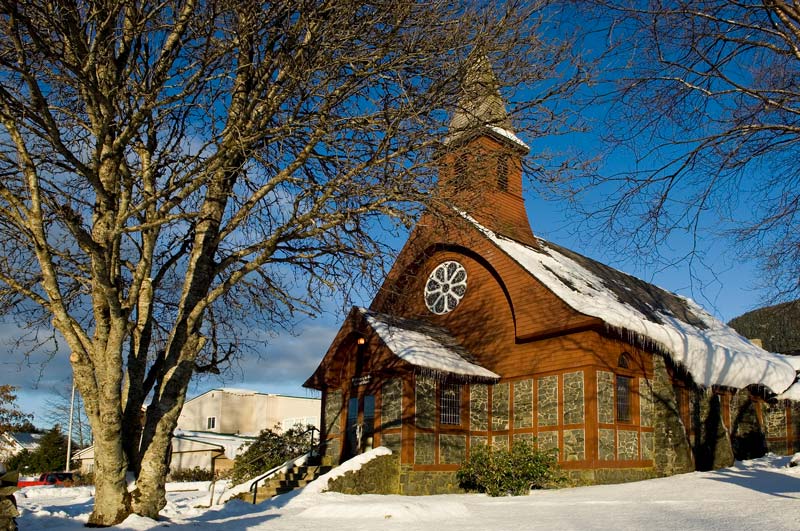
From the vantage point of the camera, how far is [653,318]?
68.9 ft

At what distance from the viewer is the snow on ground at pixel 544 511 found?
950 centimetres

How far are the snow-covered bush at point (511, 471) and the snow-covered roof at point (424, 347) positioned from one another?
224 centimetres

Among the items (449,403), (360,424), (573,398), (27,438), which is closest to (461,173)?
(573,398)

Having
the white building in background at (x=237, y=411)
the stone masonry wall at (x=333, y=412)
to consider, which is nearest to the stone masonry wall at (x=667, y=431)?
the stone masonry wall at (x=333, y=412)

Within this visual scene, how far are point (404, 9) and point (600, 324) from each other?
10415 mm

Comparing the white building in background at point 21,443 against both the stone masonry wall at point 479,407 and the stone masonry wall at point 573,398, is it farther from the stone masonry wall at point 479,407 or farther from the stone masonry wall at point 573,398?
the stone masonry wall at point 573,398

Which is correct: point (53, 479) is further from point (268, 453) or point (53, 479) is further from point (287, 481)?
point (287, 481)

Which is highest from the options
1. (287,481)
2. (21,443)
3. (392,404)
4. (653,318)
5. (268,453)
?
(653,318)

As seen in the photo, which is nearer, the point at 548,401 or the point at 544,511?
the point at 544,511

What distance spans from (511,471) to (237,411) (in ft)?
134

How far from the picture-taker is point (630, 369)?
59.5 ft

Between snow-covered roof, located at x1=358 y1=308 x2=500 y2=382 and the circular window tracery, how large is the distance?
142cm

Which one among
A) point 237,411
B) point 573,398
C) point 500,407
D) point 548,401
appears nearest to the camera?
point 573,398

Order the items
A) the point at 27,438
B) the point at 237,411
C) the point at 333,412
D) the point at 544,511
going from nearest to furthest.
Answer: the point at 544,511 < the point at 333,412 < the point at 237,411 < the point at 27,438
